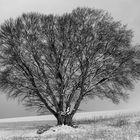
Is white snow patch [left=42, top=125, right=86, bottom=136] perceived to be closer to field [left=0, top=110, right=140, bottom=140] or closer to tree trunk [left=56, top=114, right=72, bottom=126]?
field [left=0, top=110, right=140, bottom=140]

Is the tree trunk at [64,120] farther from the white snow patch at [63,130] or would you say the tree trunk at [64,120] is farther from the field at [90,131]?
the white snow patch at [63,130]

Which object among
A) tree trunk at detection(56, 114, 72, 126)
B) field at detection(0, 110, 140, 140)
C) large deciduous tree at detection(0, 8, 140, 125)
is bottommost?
field at detection(0, 110, 140, 140)

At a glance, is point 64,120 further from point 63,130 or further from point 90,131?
point 90,131

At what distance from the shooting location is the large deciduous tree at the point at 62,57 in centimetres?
2589

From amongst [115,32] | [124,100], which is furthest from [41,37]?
[124,100]

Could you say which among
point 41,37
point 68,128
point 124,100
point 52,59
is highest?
point 41,37

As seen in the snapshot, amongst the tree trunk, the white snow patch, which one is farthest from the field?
the tree trunk

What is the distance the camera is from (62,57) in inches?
1027

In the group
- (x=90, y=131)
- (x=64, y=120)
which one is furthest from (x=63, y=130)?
(x=64, y=120)

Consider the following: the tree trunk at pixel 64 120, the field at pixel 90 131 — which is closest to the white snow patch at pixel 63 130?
the field at pixel 90 131

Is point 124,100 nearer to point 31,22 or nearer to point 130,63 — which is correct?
point 130,63

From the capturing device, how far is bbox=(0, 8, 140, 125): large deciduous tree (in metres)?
25.9

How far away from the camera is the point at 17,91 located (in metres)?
26.9

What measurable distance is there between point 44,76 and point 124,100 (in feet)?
25.5
